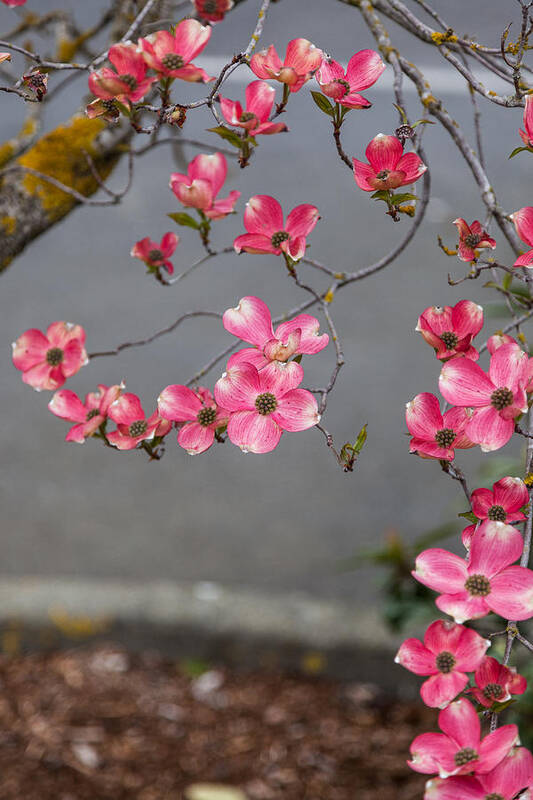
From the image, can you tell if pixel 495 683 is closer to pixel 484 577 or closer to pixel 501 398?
pixel 484 577

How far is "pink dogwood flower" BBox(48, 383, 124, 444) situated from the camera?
2.36 feet

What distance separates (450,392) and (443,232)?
3898 mm

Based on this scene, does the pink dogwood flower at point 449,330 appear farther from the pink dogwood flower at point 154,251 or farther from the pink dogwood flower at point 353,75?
the pink dogwood flower at point 154,251

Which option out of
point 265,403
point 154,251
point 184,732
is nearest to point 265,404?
point 265,403

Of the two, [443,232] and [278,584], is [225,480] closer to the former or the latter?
[278,584]

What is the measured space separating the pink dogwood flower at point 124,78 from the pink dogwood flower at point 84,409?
26 centimetres

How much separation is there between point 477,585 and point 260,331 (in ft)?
0.91

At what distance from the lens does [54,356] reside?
777mm

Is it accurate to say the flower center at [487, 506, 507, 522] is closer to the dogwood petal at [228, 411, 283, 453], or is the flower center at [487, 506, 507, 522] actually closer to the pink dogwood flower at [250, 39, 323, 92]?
the dogwood petal at [228, 411, 283, 453]

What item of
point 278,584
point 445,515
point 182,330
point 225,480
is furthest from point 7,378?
point 445,515

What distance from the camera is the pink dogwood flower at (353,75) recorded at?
2.15 feet

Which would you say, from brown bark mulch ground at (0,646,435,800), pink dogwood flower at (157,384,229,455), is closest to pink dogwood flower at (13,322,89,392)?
pink dogwood flower at (157,384,229,455)

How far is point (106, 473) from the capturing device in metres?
2.94

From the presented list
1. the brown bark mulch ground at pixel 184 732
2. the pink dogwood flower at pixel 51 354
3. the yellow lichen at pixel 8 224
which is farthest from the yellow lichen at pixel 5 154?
the brown bark mulch ground at pixel 184 732
